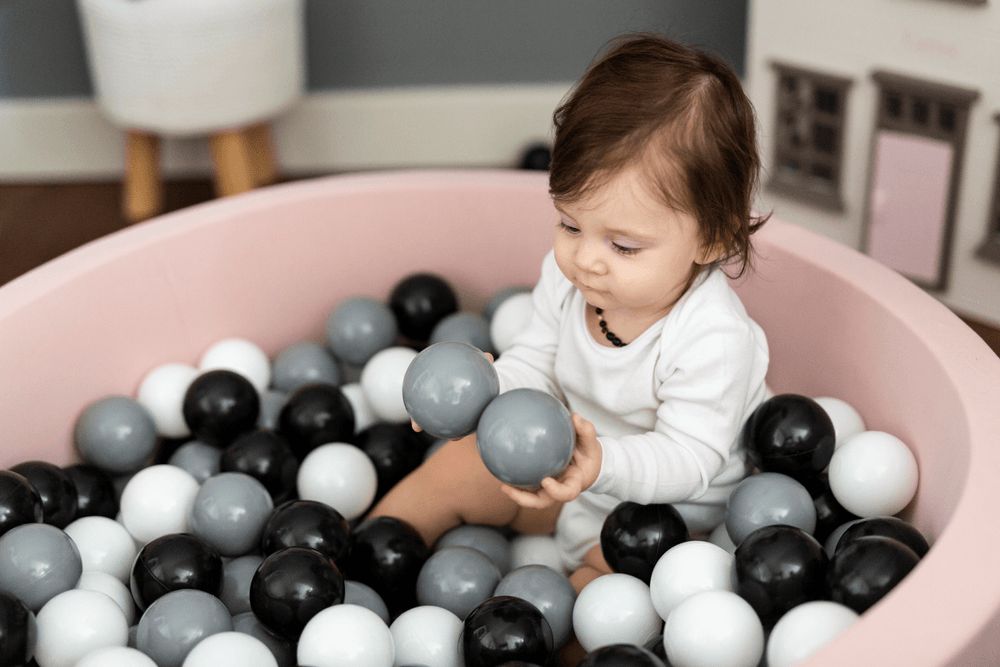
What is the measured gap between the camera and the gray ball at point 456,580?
117 cm

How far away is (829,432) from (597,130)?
0.42 meters

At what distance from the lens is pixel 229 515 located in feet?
4.04

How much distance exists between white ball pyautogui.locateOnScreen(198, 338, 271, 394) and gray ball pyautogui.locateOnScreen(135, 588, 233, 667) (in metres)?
0.45

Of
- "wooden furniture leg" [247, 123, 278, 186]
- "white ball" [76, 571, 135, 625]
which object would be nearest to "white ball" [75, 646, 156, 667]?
"white ball" [76, 571, 135, 625]

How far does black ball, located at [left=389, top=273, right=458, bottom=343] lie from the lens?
1.59m

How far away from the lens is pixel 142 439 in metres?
1.38

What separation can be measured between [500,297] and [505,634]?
2.15 ft

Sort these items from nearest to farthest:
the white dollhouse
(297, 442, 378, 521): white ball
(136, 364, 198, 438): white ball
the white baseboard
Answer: (297, 442, 378, 521): white ball → (136, 364, 198, 438): white ball → the white dollhouse → the white baseboard

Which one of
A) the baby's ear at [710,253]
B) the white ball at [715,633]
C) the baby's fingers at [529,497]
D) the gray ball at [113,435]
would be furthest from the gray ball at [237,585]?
the baby's ear at [710,253]

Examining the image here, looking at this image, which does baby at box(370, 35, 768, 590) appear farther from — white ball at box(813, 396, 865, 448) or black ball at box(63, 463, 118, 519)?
black ball at box(63, 463, 118, 519)

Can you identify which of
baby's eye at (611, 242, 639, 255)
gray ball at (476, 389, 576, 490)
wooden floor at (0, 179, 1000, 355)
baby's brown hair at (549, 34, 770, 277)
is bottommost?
wooden floor at (0, 179, 1000, 355)

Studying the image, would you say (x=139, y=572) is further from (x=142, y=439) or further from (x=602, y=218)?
(x=602, y=218)

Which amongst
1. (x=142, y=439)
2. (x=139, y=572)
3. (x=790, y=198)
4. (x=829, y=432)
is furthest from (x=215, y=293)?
(x=790, y=198)

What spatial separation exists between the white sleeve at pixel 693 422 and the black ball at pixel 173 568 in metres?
0.38
